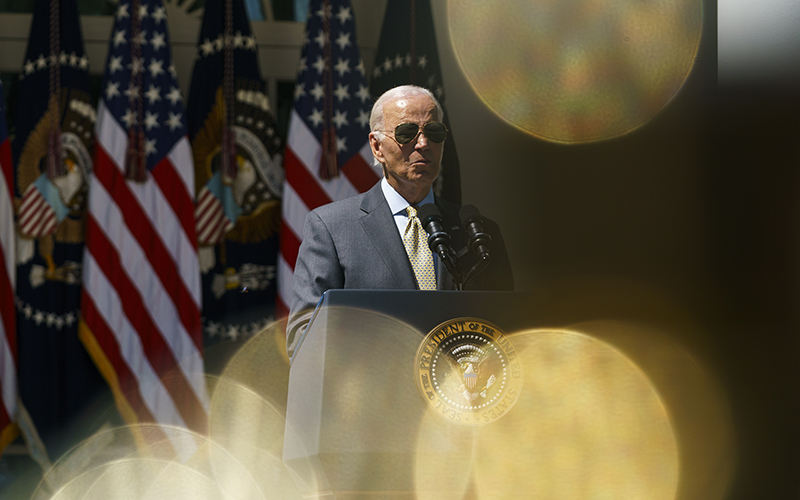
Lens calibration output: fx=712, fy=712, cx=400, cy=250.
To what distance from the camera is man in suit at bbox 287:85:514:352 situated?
1.56 meters

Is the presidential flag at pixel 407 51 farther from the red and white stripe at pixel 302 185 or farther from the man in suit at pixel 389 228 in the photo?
the man in suit at pixel 389 228

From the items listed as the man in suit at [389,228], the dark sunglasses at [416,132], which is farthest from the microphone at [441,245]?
the dark sunglasses at [416,132]

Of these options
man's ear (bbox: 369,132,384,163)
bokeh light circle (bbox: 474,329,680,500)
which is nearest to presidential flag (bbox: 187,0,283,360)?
man's ear (bbox: 369,132,384,163)

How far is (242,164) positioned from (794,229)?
119 inches

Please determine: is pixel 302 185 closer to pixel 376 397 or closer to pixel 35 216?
pixel 35 216

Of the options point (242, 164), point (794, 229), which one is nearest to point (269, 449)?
point (242, 164)

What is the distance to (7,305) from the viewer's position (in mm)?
3514

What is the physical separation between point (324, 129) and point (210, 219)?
0.78 m

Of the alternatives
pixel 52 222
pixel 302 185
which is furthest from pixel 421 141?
pixel 52 222

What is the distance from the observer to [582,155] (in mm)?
2287

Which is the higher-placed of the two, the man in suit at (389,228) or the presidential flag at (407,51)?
the presidential flag at (407,51)

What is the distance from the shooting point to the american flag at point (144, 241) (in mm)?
3557

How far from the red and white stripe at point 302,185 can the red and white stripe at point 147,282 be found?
46cm

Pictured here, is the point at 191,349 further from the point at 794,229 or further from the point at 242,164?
the point at 794,229
